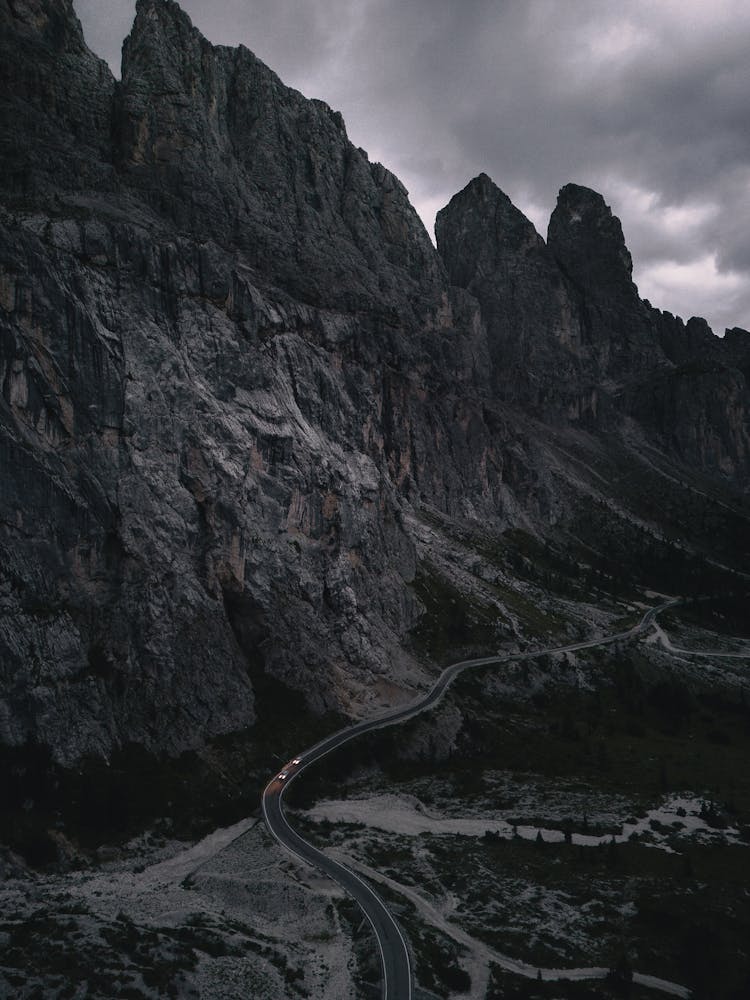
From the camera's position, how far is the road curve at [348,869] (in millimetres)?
36594

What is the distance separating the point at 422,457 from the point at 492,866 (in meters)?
114

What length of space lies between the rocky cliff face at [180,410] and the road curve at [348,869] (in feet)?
17.9

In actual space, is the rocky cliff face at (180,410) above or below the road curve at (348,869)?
above

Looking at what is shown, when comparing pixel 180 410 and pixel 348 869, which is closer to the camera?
pixel 348 869

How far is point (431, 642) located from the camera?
105m

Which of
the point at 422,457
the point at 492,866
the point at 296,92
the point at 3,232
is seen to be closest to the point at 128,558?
the point at 3,232

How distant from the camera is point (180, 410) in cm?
8369

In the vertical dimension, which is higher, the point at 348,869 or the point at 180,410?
the point at 180,410

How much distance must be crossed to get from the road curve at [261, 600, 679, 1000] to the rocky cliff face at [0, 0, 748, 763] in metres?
5.46

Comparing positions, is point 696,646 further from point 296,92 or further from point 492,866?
point 296,92

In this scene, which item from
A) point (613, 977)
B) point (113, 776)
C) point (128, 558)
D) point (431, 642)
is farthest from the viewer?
point (431, 642)

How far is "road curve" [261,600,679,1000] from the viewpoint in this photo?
120 ft

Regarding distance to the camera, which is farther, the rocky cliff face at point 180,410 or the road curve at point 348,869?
the rocky cliff face at point 180,410

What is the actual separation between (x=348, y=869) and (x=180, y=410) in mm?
56060
